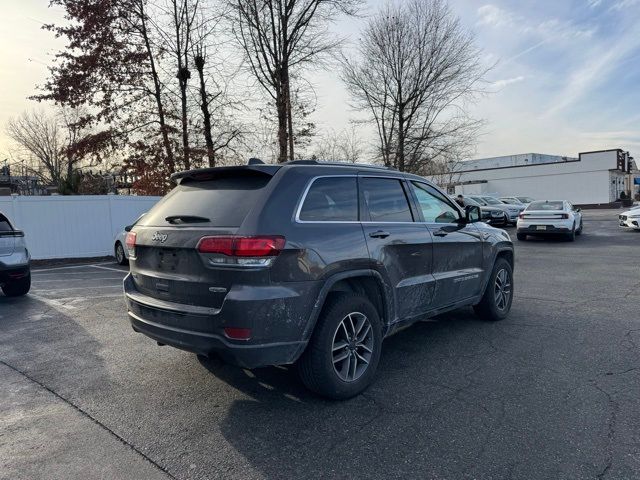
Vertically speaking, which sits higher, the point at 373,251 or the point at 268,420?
the point at 373,251

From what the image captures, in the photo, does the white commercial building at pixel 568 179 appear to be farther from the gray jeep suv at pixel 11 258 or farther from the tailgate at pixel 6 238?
the tailgate at pixel 6 238

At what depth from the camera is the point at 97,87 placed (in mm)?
17266

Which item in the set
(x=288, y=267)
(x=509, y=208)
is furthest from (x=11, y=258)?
(x=509, y=208)

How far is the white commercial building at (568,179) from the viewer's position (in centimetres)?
4550

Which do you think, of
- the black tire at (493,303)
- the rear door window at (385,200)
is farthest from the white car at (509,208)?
the rear door window at (385,200)

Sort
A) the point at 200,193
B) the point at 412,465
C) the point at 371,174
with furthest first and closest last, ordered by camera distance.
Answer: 1. the point at 371,174
2. the point at 200,193
3. the point at 412,465

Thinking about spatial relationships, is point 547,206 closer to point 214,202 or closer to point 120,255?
point 120,255

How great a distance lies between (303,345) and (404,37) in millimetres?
22723

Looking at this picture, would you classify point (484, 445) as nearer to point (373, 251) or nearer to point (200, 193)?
point (373, 251)

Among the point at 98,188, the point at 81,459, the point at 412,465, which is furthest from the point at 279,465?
the point at 98,188

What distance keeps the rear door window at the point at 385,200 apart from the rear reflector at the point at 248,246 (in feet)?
3.92

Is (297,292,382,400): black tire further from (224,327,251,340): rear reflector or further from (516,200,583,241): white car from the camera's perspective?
(516,200,583,241): white car

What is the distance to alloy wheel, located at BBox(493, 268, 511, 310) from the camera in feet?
19.5

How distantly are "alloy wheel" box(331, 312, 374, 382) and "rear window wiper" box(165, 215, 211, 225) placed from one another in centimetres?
135
